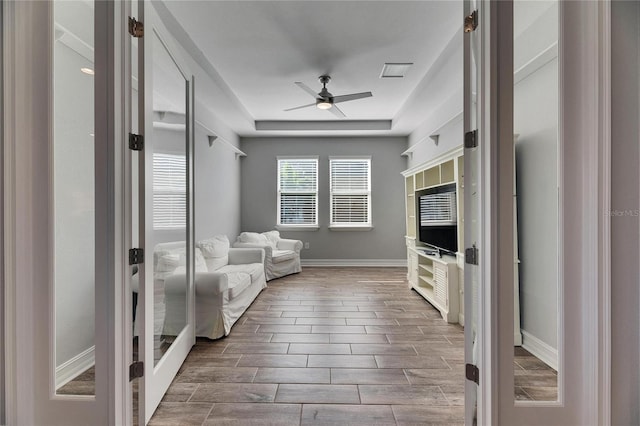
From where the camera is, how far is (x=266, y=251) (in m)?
5.00

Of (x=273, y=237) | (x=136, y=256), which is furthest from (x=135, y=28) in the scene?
(x=273, y=237)

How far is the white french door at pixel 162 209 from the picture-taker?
1.54 metres

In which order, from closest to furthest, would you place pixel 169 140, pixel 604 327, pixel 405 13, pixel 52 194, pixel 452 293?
1. pixel 604 327
2. pixel 52 194
3. pixel 169 140
4. pixel 405 13
5. pixel 452 293

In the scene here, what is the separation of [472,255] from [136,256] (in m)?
1.69

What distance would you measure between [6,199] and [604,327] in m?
2.78

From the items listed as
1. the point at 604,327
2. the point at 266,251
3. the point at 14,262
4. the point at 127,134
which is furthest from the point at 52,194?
the point at 266,251

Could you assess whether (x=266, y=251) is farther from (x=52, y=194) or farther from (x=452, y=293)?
(x=52, y=194)

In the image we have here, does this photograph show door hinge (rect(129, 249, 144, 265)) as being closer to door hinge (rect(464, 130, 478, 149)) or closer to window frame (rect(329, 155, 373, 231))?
door hinge (rect(464, 130, 478, 149))

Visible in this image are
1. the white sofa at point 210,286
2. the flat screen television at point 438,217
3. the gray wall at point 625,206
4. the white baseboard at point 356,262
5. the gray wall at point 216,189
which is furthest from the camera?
the white baseboard at point 356,262

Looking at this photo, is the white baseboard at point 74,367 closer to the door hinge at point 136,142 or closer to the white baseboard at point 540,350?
the door hinge at point 136,142

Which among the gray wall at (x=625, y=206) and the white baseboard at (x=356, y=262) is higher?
the gray wall at (x=625, y=206)

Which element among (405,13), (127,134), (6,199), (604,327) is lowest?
(604,327)

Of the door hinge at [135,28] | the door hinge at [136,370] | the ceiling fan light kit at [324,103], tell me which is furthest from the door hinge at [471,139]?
the ceiling fan light kit at [324,103]

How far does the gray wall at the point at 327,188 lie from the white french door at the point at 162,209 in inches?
154
